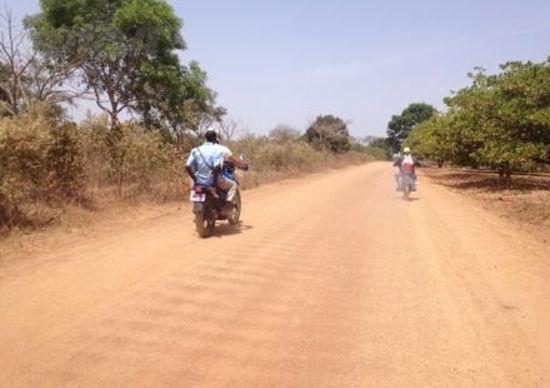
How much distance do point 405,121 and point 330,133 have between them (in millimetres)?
33386

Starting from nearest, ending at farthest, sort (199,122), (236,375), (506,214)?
(236,375) → (506,214) → (199,122)

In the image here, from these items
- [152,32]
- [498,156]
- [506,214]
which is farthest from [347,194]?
[152,32]

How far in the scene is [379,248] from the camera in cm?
913

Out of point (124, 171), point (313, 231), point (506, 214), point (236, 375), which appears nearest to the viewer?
point (236, 375)

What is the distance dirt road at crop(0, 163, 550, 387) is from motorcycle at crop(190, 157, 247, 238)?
0.31 meters

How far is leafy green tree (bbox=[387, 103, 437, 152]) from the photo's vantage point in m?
86.9

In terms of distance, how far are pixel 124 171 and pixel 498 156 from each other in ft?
48.9

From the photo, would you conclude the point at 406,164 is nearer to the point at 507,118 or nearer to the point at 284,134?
the point at 507,118

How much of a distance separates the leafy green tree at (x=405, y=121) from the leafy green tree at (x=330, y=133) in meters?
26.5

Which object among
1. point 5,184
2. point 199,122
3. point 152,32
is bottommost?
point 5,184

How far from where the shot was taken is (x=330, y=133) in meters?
60.2

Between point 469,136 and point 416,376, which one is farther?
point 469,136

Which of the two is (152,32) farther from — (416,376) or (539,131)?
(416,376)

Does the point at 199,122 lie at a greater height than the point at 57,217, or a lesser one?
greater
